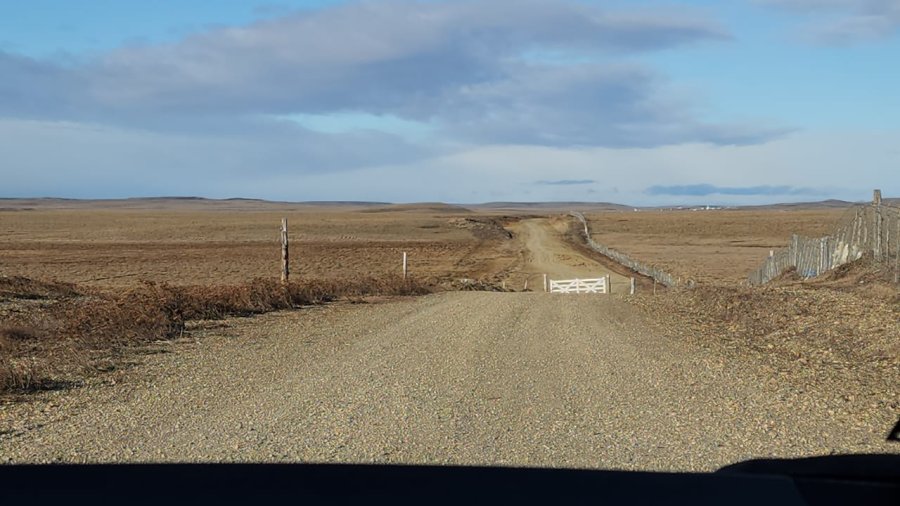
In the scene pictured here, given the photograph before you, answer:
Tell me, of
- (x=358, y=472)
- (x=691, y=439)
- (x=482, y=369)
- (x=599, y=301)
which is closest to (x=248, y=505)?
(x=358, y=472)

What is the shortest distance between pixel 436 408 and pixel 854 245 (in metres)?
16.7

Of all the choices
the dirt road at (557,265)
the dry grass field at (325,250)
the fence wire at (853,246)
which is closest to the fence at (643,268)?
the dirt road at (557,265)

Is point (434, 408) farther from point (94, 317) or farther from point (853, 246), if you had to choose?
point (853, 246)

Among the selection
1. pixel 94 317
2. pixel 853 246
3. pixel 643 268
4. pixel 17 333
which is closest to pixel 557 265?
pixel 643 268

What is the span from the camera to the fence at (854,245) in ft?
58.1

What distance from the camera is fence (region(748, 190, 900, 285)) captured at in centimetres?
1770

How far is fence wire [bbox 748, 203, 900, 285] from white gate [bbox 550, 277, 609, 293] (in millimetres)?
5391

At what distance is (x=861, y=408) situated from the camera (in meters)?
7.65

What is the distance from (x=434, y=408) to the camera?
7.62m

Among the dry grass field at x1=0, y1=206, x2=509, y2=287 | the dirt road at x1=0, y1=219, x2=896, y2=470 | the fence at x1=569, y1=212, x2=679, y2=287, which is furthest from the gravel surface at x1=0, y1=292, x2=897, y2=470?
the fence at x1=569, y1=212, x2=679, y2=287

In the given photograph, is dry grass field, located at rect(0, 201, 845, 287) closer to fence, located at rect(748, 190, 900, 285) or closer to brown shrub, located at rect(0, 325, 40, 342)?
brown shrub, located at rect(0, 325, 40, 342)

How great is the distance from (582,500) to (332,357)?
608 cm

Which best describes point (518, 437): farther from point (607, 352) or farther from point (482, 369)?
point (607, 352)

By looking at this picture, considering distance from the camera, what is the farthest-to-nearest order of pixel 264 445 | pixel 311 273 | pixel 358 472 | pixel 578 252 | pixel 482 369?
pixel 578 252, pixel 311 273, pixel 482 369, pixel 264 445, pixel 358 472
